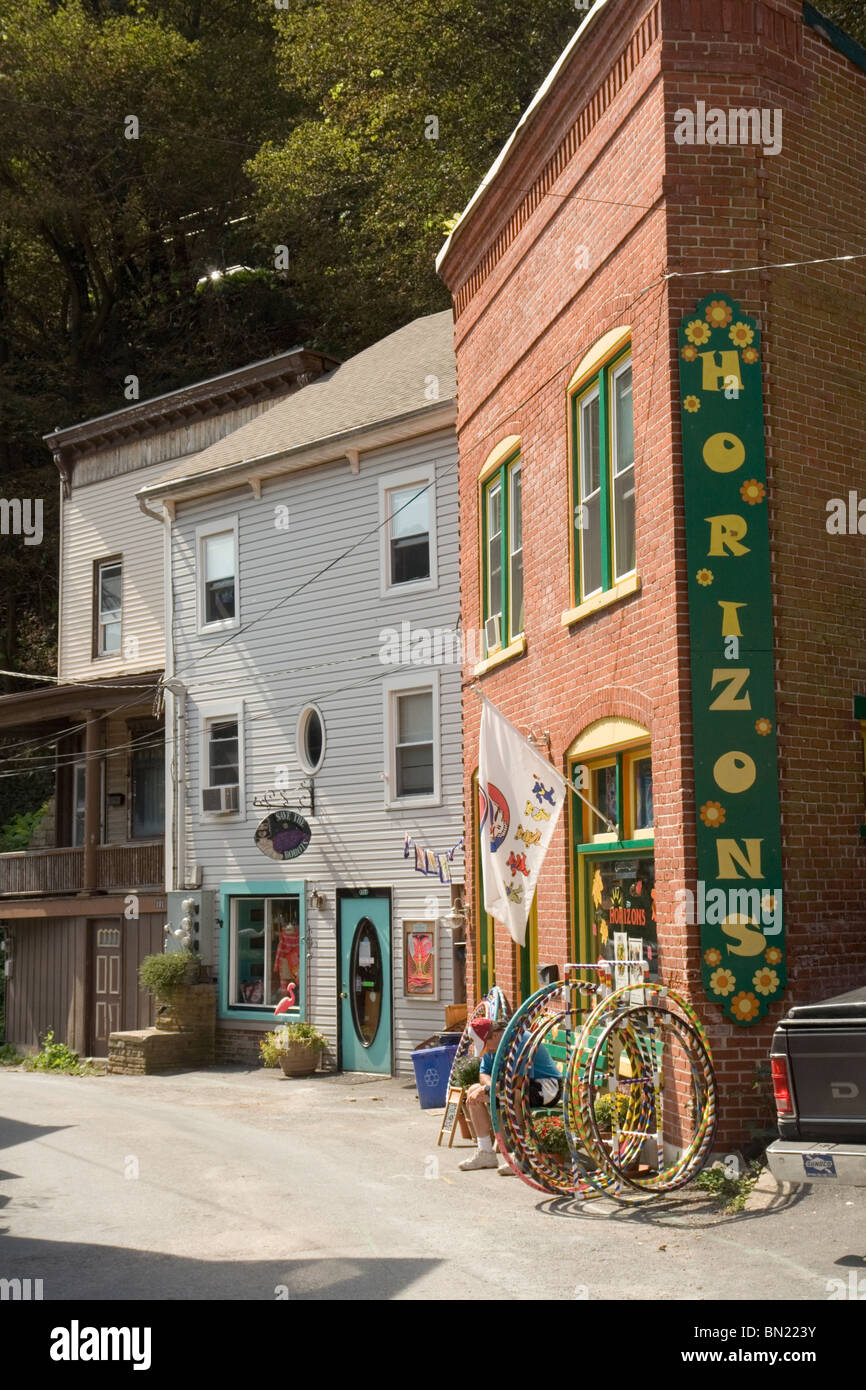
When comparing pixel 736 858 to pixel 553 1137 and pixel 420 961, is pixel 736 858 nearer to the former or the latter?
pixel 553 1137

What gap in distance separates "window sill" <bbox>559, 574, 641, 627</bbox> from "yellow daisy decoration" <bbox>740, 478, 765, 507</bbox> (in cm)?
109

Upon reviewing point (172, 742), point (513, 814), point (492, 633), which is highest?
point (492, 633)

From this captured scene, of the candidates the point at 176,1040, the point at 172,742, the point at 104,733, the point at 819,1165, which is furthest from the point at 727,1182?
the point at 104,733

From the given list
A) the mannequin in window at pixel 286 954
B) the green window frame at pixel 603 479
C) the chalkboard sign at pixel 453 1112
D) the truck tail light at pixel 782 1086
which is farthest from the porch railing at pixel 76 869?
the truck tail light at pixel 782 1086

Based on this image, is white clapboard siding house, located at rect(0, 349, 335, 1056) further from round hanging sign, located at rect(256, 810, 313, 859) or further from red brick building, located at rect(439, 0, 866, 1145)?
red brick building, located at rect(439, 0, 866, 1145)

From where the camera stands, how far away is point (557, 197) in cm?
1340

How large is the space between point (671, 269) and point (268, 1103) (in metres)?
11.2

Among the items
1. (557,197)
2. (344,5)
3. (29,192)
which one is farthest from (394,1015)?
(29,192)

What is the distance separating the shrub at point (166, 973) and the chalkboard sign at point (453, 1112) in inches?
389

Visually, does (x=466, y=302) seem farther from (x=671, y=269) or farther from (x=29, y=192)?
(x=29, y=192)

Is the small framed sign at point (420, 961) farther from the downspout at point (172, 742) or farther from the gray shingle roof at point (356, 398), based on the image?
the gray shingle roof at point (356, 398)

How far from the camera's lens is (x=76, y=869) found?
26.0 meters

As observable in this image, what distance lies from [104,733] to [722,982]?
1876 centimetres

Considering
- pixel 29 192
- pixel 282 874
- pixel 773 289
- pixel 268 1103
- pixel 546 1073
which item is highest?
pixel 29 192
